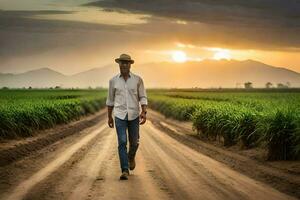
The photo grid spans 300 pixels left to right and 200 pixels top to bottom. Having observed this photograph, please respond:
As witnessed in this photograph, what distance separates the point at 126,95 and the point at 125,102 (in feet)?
0.53

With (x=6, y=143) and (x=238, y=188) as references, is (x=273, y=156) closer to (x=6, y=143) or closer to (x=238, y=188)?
(x=238, y=188)

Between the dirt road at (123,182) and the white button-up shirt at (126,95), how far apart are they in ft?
4.59

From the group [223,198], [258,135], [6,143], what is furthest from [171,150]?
[223,198]

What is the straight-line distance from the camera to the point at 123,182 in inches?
460

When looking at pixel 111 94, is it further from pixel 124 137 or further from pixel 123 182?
pixel 123 182

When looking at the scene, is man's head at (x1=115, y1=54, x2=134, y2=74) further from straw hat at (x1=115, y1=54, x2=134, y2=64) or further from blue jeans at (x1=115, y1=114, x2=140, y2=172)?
blue jeans at (x1=115, y1=114, x2=140, y2=172)

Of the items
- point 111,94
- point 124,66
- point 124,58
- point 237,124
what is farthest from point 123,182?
point 237,124

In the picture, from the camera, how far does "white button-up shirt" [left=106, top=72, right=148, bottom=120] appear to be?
12812 mm

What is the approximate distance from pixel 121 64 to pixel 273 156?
553 centimetres

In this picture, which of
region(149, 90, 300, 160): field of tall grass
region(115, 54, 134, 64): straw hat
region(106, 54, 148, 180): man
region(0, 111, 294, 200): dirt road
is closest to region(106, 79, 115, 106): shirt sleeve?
region(106, 54, 148, 180): man

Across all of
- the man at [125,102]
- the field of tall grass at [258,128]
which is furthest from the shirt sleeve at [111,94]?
the field of tall grass at [258,128]

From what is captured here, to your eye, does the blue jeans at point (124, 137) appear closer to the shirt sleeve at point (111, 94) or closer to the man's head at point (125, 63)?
the shirt sleeve at point (111, 94)

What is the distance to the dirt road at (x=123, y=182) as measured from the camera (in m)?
10.2

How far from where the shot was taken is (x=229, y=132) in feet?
68.6
